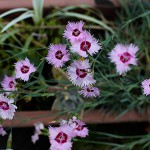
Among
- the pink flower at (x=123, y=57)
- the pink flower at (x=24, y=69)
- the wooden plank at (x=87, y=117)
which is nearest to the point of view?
the pink flower at (x=123, y=57)

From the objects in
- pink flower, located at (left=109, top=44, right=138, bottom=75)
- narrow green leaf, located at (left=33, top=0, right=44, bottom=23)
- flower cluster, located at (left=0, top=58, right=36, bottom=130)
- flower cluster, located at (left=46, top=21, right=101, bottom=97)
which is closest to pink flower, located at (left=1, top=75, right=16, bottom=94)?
flower cluster, located at (left=0, top=58, right=36, bottom=130)

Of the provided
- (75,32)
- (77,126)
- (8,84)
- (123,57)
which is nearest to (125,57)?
(123,57)

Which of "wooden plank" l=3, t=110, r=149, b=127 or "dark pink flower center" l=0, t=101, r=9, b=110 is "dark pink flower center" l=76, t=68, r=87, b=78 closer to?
"dark pink flower center" l=0, t=101, r=9, b=110

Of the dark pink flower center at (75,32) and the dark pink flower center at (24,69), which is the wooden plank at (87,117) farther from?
the dark pink flower center at (75,32)

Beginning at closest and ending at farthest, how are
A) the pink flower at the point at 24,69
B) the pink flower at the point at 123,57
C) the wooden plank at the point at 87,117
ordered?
the pink flower at the point at 123,57, the pink flower at the point at 24,69, the wooden plank at the point at 87,117

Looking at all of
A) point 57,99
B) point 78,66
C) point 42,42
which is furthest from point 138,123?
point 78,66

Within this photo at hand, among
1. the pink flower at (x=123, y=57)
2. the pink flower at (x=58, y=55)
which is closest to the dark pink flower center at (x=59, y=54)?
the pink flower at (x=58, y=55)

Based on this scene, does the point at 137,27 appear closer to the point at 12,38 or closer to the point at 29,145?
the point at 12,38
